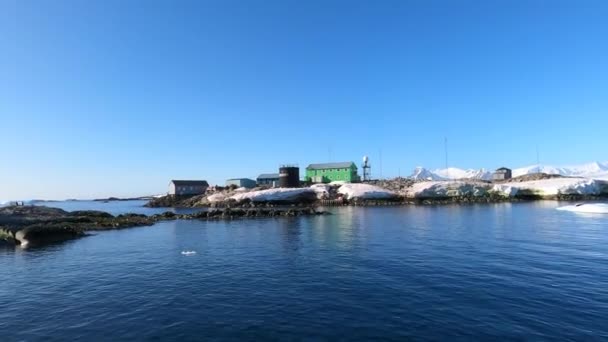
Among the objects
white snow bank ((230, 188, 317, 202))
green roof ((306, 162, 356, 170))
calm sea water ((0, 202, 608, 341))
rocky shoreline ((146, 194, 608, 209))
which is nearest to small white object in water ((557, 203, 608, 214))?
rocky shoreline ((146, 194, 608, 209))

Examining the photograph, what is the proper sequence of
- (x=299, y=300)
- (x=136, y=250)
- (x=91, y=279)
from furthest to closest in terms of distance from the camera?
(x=136, y=250)
(x=91, y=279)
(x=299, y=300)

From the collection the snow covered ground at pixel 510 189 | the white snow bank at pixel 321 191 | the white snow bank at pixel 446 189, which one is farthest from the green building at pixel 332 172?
the white snow bank at pixel 446 189

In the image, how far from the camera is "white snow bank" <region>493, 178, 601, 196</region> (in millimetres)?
88688

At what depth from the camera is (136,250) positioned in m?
30.0

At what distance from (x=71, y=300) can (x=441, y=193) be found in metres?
88.3

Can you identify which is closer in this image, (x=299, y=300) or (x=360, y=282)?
(x=299, y=300)

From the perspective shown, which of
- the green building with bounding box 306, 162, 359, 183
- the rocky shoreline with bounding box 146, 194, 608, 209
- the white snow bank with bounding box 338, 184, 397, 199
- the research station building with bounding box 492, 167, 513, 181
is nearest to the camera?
the rocky shoreline with bounding box 146, 194, 608, 209

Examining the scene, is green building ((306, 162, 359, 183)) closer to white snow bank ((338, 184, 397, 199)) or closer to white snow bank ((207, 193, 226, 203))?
white snow bank ((338, 184, 397, 199))

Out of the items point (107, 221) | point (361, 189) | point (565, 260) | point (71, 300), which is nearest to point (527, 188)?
point (361, 189)

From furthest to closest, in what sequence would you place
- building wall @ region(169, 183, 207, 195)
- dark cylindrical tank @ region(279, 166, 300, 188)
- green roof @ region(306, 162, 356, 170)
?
building wall @ region(169, 183, 207, 195), green roof @ region(306, 162, 356, 170), dark cylindrical tank @ region(279, 166, 300, 188)

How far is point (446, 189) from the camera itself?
9094 cm

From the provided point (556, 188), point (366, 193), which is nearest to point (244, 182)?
point (366, 193)

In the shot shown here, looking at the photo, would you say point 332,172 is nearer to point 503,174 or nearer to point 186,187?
point 186,187

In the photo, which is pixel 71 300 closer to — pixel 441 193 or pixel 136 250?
pixel 136 250
